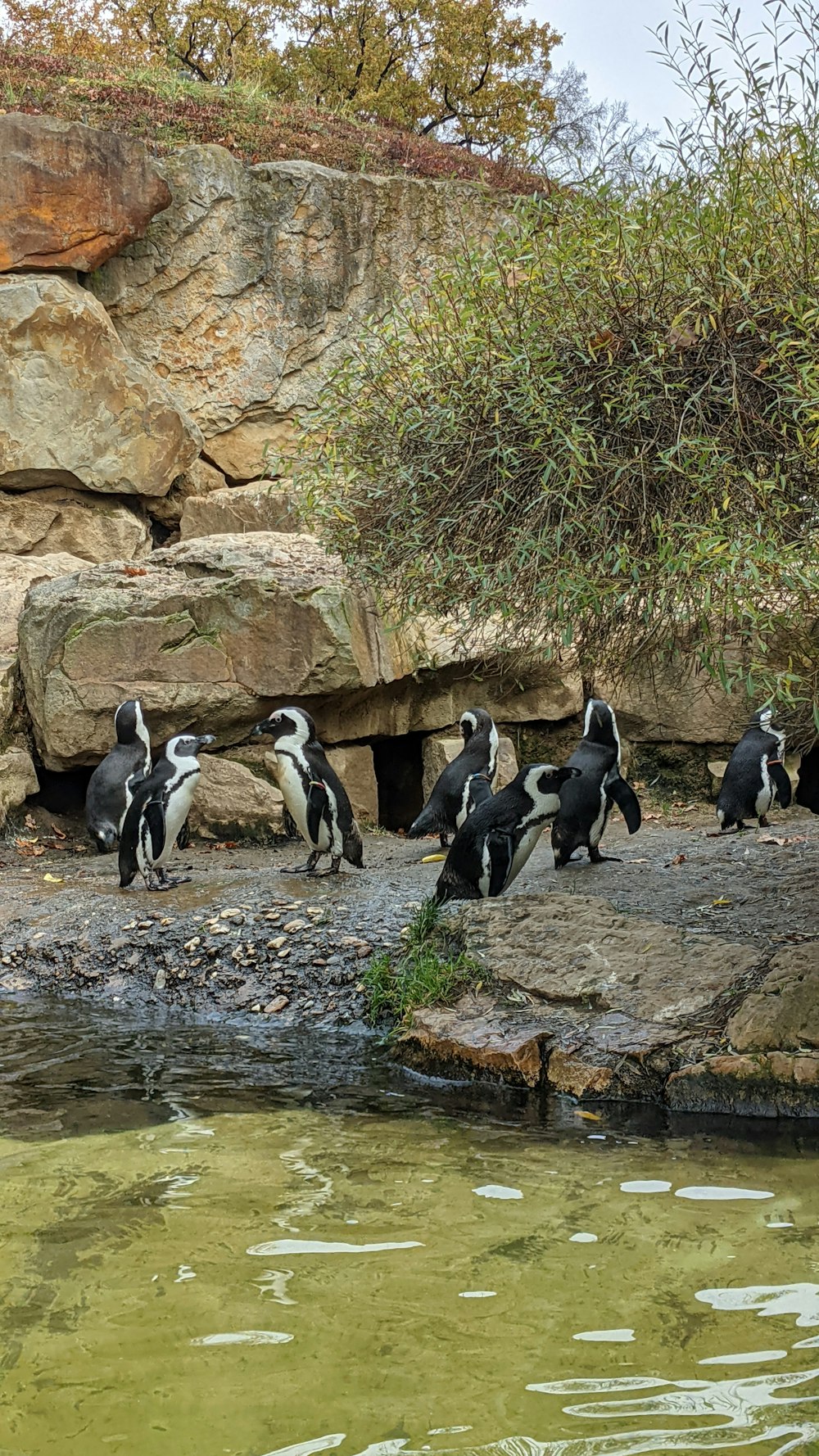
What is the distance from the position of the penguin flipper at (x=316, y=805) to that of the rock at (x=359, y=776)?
2.22 metres

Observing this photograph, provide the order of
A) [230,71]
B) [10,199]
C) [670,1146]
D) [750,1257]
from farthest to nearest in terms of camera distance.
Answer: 1. [230,71]
2. [10,199]
3. [670,1146]
4. [750,1257]

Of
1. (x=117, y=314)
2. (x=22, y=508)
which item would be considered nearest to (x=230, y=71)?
(x=117, y=314)

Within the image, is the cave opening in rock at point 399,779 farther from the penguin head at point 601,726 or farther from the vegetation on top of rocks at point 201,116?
the vegetation on top of rocks at point 201,116

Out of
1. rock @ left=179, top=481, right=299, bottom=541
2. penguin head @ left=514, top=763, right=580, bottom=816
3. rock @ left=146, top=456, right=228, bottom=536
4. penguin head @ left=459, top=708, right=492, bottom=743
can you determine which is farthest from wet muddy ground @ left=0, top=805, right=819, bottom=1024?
rock @ left=146, top=456, right=228, bottom=536

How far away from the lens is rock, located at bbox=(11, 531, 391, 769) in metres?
9.61

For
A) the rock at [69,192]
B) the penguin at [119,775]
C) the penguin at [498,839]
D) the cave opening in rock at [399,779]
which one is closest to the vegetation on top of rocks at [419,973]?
the penguin at [498,839]

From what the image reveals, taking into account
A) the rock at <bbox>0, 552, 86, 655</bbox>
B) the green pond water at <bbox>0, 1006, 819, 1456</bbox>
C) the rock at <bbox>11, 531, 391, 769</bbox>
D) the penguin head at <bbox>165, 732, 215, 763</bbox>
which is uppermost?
the rock at <bbox>0, 552, 86, 655</bbox>

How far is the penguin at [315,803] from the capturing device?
8.18 metres

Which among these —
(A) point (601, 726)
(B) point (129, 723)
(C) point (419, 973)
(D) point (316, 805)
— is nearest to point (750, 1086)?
(C) point (419, 973)

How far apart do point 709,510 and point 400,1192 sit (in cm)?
273

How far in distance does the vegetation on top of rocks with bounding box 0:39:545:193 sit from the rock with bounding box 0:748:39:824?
9.95m

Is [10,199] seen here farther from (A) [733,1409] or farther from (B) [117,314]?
(A) [733,1409]

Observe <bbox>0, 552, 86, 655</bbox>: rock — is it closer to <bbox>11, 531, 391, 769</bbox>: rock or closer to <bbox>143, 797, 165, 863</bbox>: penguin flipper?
<bbox>11, 531, 391, 769</bbox>: rock

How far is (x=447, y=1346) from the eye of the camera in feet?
9.57
